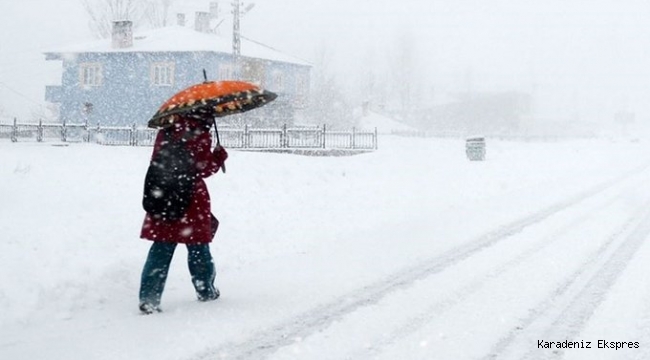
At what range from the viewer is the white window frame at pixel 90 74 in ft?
143

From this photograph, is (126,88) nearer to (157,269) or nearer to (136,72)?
(136,72)

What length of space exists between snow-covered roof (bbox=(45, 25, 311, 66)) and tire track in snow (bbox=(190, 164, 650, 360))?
34.4 m

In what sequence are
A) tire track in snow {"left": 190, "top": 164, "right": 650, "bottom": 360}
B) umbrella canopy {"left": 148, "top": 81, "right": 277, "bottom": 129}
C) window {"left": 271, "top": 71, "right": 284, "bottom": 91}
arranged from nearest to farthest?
tire track in snow {"left": 190, "top": 164, "right": 650, "bottom": 360}
umbrella canopy {"left": 148, "top": 81, "right": 277, "bottom": 129}
window {"left": 271, "top": 71, "right": 284, "bottom": 91}

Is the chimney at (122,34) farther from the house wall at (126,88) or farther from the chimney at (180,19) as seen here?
the chimney at (180,19)

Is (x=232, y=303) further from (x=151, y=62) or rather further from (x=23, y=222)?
(x=151, y=62)

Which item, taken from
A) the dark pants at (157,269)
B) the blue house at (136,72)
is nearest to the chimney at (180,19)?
the blue house at (136,72)

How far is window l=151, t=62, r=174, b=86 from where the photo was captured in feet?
139

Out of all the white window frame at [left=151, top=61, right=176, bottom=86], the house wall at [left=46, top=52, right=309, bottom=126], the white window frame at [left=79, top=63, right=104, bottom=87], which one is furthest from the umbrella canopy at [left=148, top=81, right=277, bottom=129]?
the white window frame at [left=79, top=63, right=104, bottom=87]

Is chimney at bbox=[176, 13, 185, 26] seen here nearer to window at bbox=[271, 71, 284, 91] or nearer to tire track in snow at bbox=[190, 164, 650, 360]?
window at bbox=[271, 71, 284, 91]

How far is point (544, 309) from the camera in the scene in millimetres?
5566

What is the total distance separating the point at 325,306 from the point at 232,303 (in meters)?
0.89

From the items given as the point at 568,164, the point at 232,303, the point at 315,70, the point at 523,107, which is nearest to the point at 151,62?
the point at 568,164

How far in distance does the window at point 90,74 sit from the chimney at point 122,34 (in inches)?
98.3

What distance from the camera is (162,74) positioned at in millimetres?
42406
